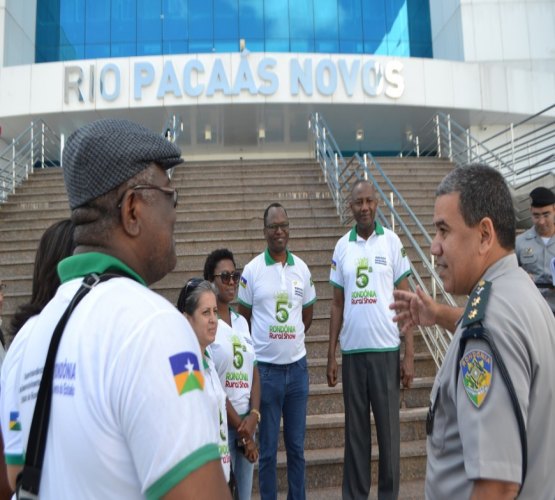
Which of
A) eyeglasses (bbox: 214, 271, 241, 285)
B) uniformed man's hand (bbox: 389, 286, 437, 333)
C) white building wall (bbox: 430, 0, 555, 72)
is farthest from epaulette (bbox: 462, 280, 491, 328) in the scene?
white building wall (bbox: 430, 0, 555, 72)

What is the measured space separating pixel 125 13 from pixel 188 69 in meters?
6.73

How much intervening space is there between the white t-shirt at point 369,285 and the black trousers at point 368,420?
11cm

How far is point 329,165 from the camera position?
9.38m

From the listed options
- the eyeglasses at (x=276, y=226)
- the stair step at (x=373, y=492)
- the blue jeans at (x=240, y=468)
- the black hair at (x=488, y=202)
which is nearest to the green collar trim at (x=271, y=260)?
the eyeglasses at (x=276, y=226)

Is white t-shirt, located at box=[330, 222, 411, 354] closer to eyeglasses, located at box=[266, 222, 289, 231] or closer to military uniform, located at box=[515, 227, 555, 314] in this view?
eyeglasses, located at box=[266, 222, 289, 231]

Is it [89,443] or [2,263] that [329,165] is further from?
[89,443]

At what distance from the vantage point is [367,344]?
3.67m

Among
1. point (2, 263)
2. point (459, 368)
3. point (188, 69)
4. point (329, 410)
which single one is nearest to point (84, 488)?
point (459, 368)

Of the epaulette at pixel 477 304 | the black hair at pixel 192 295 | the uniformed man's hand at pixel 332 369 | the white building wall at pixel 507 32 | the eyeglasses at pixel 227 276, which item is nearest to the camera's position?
the epaulette at pixel 477 304

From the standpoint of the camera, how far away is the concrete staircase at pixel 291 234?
169 inches

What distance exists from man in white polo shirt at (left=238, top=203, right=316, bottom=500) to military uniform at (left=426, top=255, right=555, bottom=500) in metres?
2.21

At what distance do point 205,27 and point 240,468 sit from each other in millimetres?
16963

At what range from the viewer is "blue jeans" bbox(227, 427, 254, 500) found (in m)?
3.08

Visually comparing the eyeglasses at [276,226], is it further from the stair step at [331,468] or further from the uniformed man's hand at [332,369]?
the stair step at [331,468]
